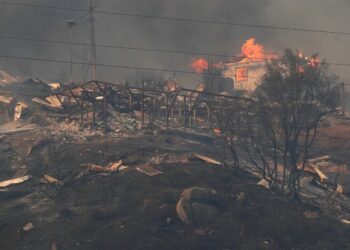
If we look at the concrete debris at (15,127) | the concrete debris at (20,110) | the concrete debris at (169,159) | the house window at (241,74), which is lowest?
the concrete debris at (169,159)

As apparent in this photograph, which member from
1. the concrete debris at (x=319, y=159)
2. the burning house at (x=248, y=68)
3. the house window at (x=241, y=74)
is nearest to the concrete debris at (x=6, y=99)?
the concrete debris at (x=319, y=159)

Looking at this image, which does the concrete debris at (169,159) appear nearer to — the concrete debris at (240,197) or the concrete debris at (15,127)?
the concrete debris at (240,197)

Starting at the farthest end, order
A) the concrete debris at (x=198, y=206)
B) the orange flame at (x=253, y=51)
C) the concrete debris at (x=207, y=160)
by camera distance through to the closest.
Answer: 1. the orange flame at (x=253, y=51)
2. the concrete debris at (x=207, y=160)
3. the concrete debris at (x=198, y=206)

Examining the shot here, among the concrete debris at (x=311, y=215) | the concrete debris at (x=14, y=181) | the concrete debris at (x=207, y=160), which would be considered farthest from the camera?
the concrete debris at (x=207, y=160)

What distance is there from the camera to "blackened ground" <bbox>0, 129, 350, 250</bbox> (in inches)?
514

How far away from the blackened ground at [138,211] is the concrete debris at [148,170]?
12.9 inches

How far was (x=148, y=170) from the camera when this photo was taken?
17953 mm

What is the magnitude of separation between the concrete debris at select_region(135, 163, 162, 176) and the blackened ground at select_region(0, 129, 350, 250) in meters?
0.33

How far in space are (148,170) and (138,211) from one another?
11.1 feet

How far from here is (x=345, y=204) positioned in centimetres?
1722

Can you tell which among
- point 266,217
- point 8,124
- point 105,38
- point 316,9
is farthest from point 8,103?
point 316,9

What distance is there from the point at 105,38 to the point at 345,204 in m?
66.3

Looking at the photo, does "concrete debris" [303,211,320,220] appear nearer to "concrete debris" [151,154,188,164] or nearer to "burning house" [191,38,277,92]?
"concrete debris" [151,154,188,164]

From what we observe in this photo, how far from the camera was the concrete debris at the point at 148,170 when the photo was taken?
1764 centimetres
